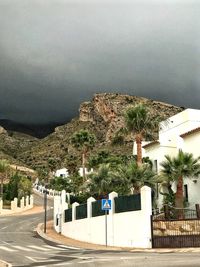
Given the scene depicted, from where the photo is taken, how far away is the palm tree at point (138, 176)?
36.5 meters

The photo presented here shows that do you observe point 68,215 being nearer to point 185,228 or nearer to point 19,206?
point 185,228

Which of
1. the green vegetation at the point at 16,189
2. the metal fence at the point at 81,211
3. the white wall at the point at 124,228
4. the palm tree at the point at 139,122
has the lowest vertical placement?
the white wall at the point at 124,228

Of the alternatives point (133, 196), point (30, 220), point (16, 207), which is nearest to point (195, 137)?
point (133, 196)

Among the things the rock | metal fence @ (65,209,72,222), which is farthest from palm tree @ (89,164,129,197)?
the rock

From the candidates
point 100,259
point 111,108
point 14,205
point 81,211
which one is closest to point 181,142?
point 81,211

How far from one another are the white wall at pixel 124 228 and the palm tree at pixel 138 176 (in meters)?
5.05

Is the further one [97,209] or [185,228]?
[97,209]

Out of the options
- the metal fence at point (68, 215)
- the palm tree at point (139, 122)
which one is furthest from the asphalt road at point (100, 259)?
the palm tree at point (139, 122)

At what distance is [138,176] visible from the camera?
1441 inches

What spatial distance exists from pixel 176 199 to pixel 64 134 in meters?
139

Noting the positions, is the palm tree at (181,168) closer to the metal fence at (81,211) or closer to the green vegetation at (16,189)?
the metal fence at (81,211)

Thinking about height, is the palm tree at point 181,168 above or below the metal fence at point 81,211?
above

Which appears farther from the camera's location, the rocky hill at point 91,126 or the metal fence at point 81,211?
the rocky hill at point 91,126

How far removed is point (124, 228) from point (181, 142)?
15748mm
